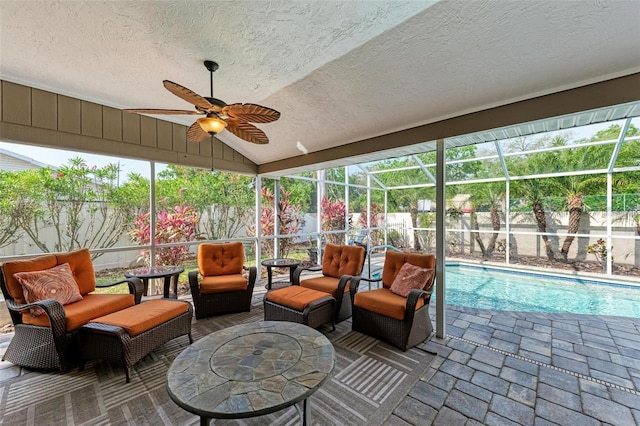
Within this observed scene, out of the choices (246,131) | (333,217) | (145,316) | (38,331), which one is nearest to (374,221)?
(333,217)

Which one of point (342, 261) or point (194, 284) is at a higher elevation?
point (342, 261)

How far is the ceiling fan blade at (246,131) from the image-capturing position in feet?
8.99

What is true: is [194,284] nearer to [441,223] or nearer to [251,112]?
[251,112]

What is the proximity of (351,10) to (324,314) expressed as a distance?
321 cm

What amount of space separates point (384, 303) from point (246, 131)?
8.52ft

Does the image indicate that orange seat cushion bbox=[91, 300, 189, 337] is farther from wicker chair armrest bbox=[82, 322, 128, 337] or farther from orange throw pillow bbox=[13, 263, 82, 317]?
orange throw pillow bbox=[13, 263, 82, 317]

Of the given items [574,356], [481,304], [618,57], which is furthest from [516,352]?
[618,57]

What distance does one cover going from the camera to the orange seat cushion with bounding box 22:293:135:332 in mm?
2564

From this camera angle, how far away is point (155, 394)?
2.25m

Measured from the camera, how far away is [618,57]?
2111mm

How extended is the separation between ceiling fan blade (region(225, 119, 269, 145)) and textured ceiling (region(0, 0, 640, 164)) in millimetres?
643

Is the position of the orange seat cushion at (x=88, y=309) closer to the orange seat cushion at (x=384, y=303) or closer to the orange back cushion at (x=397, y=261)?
the orange seat cushion at (x=384, y=303)

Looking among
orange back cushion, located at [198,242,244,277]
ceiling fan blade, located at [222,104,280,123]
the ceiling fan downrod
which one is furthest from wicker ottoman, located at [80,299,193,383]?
the ceiling fan downrod

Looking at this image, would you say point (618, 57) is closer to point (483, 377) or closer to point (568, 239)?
point (483, 377)
